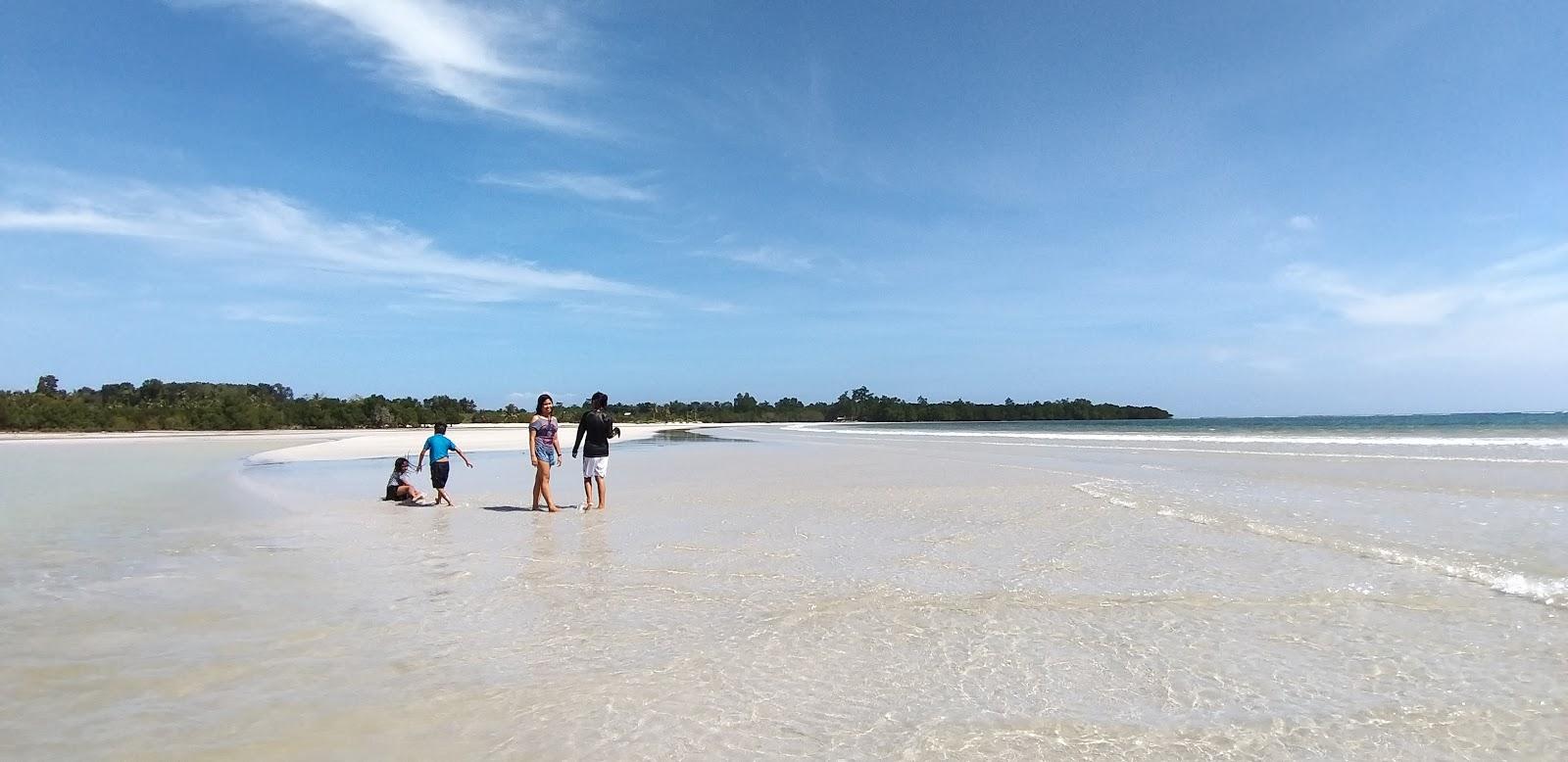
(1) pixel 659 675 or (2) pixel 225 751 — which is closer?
(2) pixel 225 751

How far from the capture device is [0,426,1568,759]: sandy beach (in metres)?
4.37

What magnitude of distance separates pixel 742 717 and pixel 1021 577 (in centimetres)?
451

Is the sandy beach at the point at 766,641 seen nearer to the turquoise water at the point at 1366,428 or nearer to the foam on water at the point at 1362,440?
the foam on water at the point at 1362,440

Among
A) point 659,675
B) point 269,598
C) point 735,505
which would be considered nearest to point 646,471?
point 735,505

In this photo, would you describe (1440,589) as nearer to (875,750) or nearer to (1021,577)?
(1021,577)

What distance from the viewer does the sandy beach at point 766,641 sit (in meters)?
4.37

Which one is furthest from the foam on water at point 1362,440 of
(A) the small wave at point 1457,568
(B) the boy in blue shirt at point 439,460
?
(B) the boy in blue shirt at point 439,460

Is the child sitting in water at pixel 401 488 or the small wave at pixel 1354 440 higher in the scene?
the small wave at pixel 1354 440

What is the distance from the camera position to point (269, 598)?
744cm

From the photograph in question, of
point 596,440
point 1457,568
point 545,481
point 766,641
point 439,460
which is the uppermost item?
point 596,440

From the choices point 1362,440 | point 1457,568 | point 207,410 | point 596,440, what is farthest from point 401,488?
point 207,410

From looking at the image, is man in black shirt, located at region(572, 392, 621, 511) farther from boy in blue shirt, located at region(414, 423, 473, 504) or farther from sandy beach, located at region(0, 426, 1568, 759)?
boy in blue shirt, located at region(414, 423, 473, 504)

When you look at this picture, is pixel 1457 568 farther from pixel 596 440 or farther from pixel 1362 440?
pixel 1362 440

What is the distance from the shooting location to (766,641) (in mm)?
6145
